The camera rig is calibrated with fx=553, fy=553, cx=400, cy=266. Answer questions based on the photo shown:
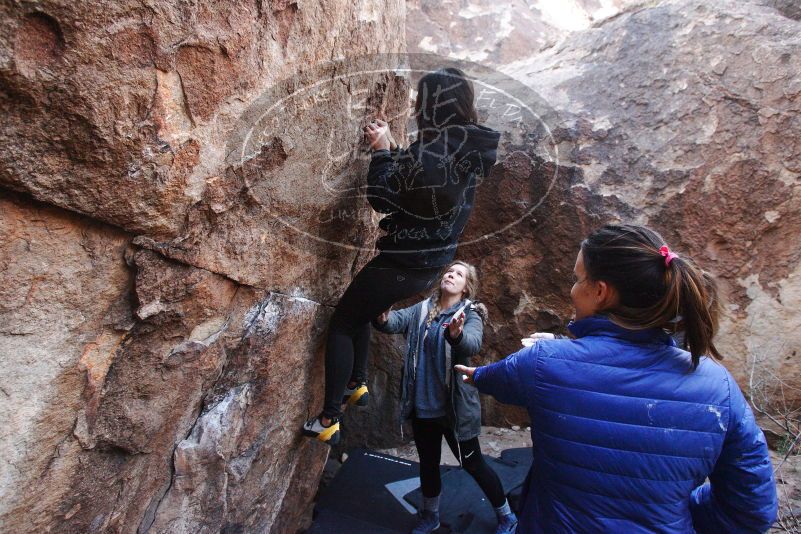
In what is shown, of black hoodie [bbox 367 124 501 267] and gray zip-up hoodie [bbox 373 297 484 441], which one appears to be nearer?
black hoodie [bbox 367 124 501 267]

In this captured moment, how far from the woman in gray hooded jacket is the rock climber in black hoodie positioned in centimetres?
26

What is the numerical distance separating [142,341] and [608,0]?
34.3 feet

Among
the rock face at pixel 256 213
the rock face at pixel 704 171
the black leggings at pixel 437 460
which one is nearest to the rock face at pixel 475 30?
the rock face at pixel 256 213

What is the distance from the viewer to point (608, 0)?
9.77 meters

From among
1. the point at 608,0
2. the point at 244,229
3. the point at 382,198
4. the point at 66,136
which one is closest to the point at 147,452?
the point at 244,229

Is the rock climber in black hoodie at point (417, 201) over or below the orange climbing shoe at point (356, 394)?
over

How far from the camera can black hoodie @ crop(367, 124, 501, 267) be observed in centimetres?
211

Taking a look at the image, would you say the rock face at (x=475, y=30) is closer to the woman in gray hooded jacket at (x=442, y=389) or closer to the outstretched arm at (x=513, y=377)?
the woman in gray hooded jacket at (x=442, y=389)

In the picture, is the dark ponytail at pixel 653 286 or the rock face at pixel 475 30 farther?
the rock face at pixel 475 30

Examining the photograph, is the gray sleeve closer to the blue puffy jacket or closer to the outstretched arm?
the outstretched arm

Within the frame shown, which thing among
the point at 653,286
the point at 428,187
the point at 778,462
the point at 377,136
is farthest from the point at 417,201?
the point at 778,462

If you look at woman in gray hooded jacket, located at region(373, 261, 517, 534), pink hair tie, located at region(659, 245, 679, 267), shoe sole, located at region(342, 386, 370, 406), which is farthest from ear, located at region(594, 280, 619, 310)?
shoe sole, located at region(342, 386, 370, 406)

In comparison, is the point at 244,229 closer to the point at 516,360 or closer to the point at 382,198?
the point at 382,198

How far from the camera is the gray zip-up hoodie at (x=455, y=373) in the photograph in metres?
2.30
